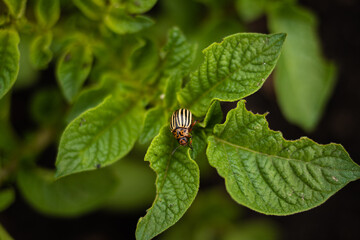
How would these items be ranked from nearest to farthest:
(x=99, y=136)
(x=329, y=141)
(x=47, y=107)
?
(x=99, y=136) → (x=47, y=107) → (x=329, y=141)

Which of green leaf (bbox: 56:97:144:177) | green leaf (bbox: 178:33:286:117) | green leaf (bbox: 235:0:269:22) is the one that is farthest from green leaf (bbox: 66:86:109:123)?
green leaf (bbox: 235:0:269:22)

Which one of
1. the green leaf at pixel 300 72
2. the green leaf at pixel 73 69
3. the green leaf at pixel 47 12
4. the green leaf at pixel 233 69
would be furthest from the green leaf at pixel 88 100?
the green leaf at pixel 300 72

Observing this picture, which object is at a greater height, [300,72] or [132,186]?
[300,72]

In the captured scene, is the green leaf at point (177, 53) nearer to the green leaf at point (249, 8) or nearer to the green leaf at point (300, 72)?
the green leaf at point (249, 8)

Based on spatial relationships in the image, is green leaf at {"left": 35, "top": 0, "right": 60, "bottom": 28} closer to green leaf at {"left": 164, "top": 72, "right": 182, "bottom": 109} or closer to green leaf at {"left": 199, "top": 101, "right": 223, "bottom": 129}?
green leaf at {"left": 164, "top": 72, "right": 182, "bottom": 109}

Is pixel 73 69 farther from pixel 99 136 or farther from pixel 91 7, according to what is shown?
pixel 99 136

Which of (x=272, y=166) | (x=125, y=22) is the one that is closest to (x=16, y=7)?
(x=125, y=22)

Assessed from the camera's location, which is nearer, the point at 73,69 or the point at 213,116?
the point at 213,116
